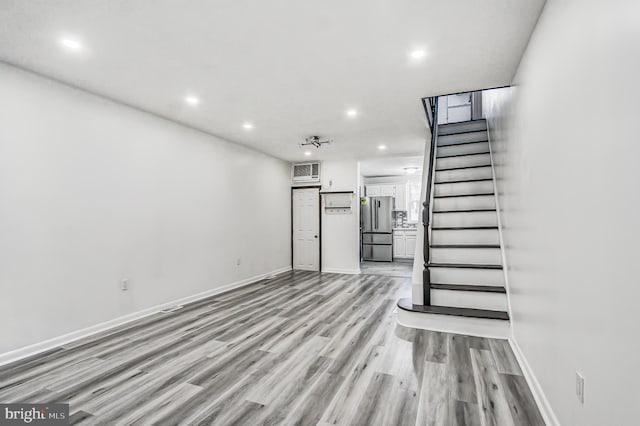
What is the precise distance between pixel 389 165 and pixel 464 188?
142 inches

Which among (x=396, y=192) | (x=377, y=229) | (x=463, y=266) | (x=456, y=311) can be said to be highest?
(x=396, y=192)

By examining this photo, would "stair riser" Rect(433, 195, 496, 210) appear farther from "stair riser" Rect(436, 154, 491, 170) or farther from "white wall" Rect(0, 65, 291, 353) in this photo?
"white wall" Rect(0, 65, 291, 353)

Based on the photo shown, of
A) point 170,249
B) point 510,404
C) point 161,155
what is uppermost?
point 161,155

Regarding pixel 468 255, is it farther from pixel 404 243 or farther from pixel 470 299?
pixel 404 243

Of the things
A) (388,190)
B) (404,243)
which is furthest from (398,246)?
(388,190)

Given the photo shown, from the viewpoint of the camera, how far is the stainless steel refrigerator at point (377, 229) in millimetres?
8750

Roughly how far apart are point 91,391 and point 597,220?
3161mm

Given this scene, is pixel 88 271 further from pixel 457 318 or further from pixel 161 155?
pixel 457 318

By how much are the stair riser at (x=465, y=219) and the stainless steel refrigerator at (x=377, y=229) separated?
14.1 feet

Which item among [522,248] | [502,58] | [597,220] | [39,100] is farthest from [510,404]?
[39,100]

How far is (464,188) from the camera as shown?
456 cm

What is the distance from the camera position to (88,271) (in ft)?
10.6

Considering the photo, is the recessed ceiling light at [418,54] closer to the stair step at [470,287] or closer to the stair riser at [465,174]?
the stair step at [470,287]

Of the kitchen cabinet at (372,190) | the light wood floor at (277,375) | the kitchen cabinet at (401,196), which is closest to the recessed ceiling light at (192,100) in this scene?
the light wood floor at (277,375)
